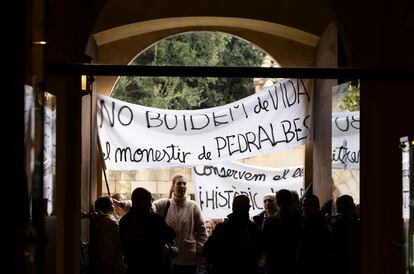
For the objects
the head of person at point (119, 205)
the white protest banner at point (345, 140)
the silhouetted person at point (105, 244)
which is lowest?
the silhouetted person at point (105, 244)

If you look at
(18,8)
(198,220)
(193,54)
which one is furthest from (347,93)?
(193,54)

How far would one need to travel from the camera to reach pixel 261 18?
1140cm

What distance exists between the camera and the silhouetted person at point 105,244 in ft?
28.3

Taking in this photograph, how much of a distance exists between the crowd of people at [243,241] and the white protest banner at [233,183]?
103 inches

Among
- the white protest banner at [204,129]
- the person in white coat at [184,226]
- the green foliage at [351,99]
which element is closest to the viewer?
the green foliage at [351,99]

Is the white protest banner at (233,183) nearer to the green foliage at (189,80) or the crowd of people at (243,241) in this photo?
the crowd of people at (243,241)

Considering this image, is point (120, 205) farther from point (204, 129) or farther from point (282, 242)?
point (282, 242)

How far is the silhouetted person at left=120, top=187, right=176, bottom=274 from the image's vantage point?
327 inches

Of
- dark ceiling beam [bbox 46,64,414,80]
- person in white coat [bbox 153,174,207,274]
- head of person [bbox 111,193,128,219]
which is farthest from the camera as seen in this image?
head of person [bbox 111,193,128,219]

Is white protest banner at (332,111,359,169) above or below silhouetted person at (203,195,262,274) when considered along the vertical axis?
above

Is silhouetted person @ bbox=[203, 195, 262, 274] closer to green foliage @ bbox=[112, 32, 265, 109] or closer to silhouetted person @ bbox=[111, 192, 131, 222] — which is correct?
silhouetted person @ bbox=[111, 192, 131, 222]

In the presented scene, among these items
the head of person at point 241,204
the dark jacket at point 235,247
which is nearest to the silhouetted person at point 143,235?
the dark jacket at point 235,247

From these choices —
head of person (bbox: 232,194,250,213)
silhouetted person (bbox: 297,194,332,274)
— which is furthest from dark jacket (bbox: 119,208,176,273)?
silhouetted person (bbox: 297,194,332,274)

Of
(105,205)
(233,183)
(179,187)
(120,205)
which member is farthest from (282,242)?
(233,183)
